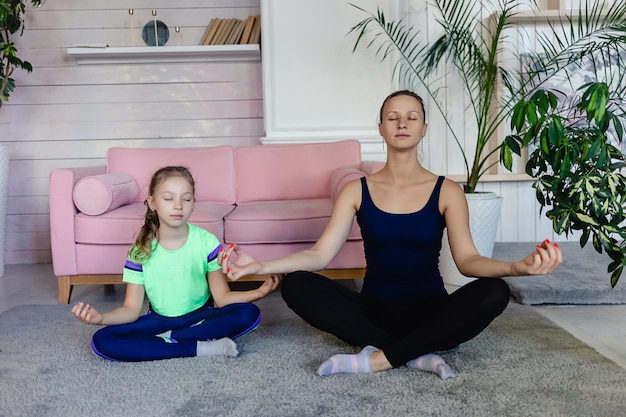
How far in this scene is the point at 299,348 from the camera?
204cm

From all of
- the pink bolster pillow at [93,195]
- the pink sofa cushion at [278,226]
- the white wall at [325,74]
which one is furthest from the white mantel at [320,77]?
the pink bolster pillow at [93,195]

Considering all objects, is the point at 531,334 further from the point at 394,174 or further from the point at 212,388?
the point at 212,388

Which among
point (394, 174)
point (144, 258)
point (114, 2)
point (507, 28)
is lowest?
point (144, 258)

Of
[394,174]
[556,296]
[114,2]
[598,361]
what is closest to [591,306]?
[556,296]

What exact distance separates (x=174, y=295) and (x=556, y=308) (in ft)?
5.35

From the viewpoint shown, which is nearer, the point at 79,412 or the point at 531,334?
the point at 79,412

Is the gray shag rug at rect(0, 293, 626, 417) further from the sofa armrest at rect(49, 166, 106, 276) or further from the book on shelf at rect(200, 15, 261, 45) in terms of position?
the book on shelf at rect(200, 15, 261, 45)

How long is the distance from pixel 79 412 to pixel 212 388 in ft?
1.11

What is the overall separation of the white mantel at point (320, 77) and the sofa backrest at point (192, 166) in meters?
0.58

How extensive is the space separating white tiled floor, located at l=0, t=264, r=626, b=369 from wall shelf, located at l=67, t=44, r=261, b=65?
1430mm

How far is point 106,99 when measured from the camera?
4.20 m

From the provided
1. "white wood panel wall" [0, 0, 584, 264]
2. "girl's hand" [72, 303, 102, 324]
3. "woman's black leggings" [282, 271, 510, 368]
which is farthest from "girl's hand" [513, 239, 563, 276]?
"white wood panel wall" [0, 0, 584, 264]

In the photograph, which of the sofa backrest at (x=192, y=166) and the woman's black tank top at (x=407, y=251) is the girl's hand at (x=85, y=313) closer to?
the woman's black tank top at (x=407, y=251)

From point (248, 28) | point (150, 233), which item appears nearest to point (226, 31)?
point (248, 28)
